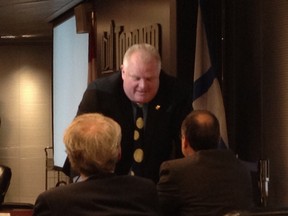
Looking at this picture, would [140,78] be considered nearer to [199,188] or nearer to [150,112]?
[150,112]

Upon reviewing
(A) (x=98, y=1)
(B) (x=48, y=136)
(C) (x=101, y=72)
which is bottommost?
(B) (x=48, y=136)

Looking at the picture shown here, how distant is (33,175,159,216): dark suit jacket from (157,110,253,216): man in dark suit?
1.11ft

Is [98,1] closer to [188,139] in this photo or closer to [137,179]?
[188,139]

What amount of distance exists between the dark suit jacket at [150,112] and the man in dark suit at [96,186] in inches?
24.0

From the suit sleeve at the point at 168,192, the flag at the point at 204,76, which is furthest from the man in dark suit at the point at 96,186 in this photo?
the flag at the point at 204,76

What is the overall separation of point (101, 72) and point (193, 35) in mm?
1439

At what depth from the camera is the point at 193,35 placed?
353cm

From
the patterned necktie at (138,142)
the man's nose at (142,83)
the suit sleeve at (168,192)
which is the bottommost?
the suit sleeve at (168,192)

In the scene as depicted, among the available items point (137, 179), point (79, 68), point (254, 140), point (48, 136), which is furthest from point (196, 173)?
point (48, 136)

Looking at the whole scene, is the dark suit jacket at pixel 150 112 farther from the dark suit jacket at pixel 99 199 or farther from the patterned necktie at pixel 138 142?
the dark suit jacket at pixel 99 199

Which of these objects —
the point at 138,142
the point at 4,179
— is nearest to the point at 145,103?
the point at 138,142

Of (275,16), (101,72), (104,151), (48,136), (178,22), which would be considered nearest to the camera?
(104,151)

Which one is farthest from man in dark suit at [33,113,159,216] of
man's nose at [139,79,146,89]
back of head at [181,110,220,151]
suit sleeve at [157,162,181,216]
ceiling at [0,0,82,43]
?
ceiling at [0,0,82,43]

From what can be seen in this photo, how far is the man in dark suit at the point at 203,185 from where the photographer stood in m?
2.26
